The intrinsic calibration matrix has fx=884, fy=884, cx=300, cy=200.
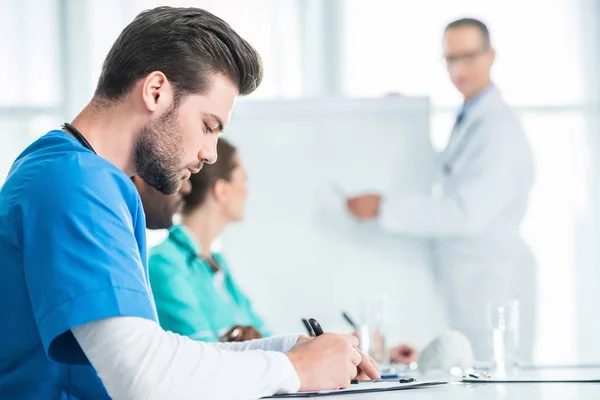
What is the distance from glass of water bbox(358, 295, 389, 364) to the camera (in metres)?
1.84

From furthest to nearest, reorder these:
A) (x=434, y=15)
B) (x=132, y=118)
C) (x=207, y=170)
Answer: (x=434, y=15) → (x=207, y=170) → (x=132, y=118)

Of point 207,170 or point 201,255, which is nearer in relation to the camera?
point 201,255

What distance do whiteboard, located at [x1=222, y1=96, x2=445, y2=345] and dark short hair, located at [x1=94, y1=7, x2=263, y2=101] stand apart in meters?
1.85

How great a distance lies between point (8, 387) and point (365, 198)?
2.07 metres

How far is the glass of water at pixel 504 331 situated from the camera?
160cm

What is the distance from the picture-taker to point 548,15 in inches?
147

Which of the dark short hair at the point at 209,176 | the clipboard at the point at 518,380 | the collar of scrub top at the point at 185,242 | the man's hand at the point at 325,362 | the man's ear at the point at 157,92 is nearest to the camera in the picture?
the man's hand at the point at 325,362

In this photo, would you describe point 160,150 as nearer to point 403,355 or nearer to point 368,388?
point 368,388

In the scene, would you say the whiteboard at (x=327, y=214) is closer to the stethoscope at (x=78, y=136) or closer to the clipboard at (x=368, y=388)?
the clipboard at (x=368, y=388)

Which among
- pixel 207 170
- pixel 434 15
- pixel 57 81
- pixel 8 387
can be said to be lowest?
pixel 8 387

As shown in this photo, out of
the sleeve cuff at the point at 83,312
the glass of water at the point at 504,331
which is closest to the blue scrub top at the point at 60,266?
the sleeve cuff at the point at 83,312

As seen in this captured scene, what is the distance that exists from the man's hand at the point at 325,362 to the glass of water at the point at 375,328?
2.58ft

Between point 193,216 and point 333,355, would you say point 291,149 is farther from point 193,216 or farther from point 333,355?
point 333,355

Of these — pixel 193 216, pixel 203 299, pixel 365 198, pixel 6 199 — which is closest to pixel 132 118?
pixel 6 199
